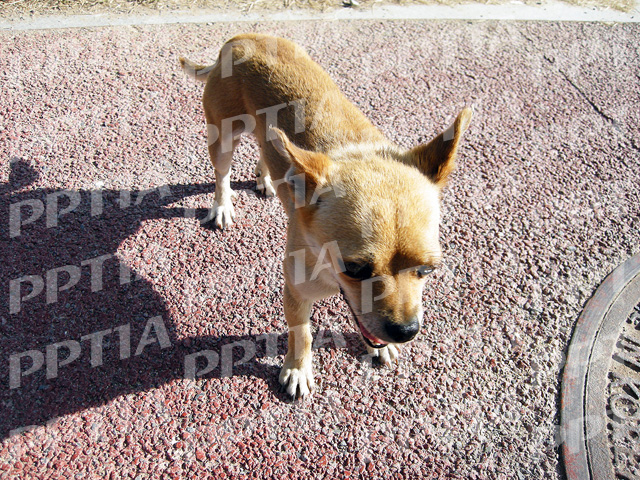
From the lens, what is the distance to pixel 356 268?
8.72 feet

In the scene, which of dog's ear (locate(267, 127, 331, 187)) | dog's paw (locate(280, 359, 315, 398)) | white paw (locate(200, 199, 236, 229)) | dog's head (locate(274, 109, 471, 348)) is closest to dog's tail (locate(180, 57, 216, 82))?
white paw (locate(200, 199, 236, 229))

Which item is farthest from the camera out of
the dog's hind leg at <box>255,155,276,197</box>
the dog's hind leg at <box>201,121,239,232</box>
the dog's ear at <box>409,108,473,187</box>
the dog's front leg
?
the dog's hind leg at <box>255,155,276,197</box>

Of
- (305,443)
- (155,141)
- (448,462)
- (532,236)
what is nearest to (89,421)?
(305,443)

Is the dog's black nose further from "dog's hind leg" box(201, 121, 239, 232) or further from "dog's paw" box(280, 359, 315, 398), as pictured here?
"dog's hind leg" box(201, 121, 239, 232)

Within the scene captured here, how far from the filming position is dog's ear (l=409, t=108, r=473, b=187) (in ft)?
9.84

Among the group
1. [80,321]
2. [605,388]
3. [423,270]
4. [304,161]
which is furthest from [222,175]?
[605,388]

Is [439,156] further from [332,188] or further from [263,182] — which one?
[263,182]

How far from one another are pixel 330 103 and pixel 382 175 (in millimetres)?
1077

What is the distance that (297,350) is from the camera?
11.4ft

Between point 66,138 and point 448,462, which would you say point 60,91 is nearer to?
point 66,138

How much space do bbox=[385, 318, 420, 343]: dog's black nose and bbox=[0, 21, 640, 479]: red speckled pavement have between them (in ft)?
3.15

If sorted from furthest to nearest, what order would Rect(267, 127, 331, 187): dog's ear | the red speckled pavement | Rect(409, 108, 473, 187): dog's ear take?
the red speckled pavement < Rect(409, 108, 473, 187): dog's ear < Rect(267, 127, 331, 187): dog's ear

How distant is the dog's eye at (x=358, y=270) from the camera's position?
2.63m

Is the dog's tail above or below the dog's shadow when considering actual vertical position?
above
